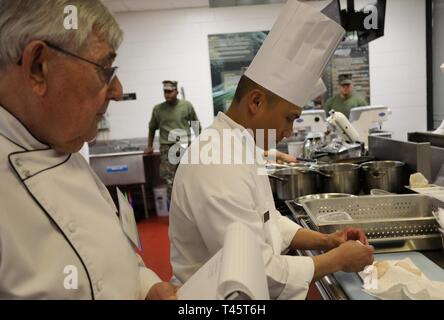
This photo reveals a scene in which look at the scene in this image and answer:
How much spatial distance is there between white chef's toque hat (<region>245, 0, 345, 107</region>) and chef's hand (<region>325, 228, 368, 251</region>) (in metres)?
0.53

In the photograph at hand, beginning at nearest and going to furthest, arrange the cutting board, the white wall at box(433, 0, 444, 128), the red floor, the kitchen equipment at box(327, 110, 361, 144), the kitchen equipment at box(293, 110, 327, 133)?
the cutting board → the kitchen equipment at box(327, 110, 361, 144) → the red floor → the kitchen equipment at box(293, 110, 327, 133) → the white wall at box(433, 0, 444, 128)

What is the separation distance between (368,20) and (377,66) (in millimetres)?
3478

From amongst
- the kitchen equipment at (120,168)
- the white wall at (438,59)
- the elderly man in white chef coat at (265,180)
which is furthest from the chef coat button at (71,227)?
the white wall at (438,59)

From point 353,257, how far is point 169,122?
4303 mm

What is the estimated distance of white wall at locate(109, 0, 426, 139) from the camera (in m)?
5.89

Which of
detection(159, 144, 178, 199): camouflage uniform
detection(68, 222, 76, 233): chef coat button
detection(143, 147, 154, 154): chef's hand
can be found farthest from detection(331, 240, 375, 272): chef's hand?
detection(143, 147, 154, 154): chef's hand

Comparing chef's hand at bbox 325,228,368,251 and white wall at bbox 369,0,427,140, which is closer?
chef's hand at bbox 325,228,368,251

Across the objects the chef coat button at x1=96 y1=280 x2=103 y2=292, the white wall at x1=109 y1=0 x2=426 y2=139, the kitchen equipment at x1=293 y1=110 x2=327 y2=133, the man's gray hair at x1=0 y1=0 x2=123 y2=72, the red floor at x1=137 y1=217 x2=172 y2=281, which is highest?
the white wall at x1=109 y1=0 x2=426 y2=139

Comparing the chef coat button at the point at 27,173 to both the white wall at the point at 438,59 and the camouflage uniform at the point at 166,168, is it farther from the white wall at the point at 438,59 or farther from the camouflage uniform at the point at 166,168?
the white wall at the point at 438,59

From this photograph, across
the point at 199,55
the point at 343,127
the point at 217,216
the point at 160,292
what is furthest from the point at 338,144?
the point at 199,55

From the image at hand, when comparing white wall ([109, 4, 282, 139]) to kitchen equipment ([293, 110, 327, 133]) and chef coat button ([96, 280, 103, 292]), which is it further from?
chef coat button ([96, 280, 103, 292])

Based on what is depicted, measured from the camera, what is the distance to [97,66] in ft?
2.68

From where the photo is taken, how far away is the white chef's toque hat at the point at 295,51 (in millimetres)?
1412

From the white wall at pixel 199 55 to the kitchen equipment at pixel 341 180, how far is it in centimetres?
A: 417
